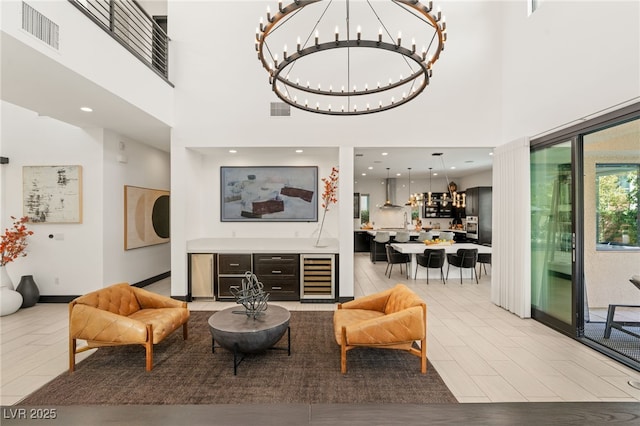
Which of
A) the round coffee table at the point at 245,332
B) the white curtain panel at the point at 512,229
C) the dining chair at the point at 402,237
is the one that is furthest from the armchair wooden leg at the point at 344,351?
the dining chair at the point at 402,237

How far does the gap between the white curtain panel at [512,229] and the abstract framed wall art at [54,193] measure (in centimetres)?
710

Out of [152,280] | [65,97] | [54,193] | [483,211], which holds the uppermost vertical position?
[65,97]

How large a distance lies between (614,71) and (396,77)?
2.80 meters

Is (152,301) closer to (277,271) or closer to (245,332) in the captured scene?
(245,332)

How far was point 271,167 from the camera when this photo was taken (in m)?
6.14

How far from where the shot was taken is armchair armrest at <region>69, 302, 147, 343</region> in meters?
2.96

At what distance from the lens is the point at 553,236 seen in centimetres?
425

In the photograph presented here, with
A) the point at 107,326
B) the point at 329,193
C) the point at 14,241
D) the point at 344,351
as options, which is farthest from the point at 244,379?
the point at 14,241

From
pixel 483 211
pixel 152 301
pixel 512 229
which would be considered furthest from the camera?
pixel 483 211

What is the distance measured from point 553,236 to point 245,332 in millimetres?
4311

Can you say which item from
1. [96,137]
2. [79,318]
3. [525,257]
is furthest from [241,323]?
[96,137]

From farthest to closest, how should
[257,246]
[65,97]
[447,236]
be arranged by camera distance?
1. [447,236]
2. [257,246]
3. [65,97]

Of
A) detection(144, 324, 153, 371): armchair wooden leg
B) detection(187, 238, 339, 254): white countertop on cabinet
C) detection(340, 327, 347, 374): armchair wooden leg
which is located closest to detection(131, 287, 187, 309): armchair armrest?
detection(144, 324, 153, 371): armchair wooden leg

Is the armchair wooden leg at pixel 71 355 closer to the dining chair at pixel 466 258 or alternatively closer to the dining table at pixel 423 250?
the dining table at pixel 423 250
